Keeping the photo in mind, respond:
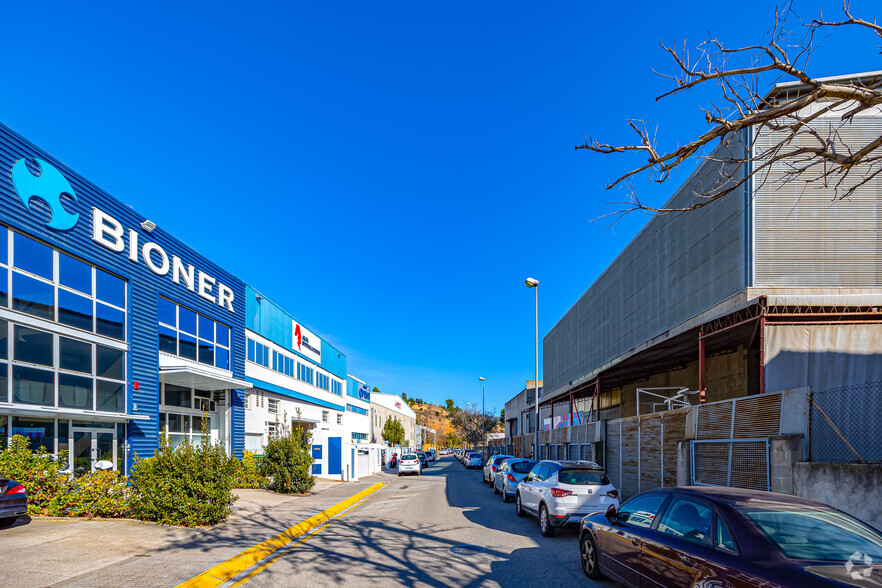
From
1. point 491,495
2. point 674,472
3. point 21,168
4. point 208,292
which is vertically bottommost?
point 491,495

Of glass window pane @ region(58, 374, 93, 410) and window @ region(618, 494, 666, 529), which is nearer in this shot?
window @ region(618, 494, 666, 529)

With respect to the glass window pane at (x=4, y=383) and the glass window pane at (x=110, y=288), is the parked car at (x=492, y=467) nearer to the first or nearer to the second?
the glass window pane at (x=110, y=288)

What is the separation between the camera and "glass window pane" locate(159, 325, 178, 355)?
19056mm

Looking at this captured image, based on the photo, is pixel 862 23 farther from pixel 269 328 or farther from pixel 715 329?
pixel 269 328

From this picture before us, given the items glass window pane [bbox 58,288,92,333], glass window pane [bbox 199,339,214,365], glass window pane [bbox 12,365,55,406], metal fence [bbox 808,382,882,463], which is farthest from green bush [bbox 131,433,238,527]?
metal fence [bbox 808,382,882,463]

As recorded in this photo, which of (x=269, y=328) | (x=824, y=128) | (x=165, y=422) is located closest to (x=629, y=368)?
(x=824, y=128)

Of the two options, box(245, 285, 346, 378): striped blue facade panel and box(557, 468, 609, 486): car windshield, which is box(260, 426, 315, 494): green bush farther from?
box(557, 468, 609, 486): car windshield

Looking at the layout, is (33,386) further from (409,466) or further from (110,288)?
(409,466)

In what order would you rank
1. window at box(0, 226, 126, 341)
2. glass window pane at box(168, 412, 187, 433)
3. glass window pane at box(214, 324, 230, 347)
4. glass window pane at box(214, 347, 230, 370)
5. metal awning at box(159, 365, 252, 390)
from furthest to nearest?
glass window pane at box(214, 324, 230, 347) → glass window pane at box(214, 347, 230, 370) → glass window pane at box(168, 412, 187, 433) → metal awning at box(159, 365, 252, 390) → window at box(0, 226, 126, 341)

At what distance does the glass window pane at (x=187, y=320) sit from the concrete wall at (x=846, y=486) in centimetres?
1861

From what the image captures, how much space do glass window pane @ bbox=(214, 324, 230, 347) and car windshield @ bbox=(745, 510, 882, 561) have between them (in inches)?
851

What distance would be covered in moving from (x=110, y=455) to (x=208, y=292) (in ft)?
25.9

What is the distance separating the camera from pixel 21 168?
13461 mm

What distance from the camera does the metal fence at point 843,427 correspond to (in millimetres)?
9643
